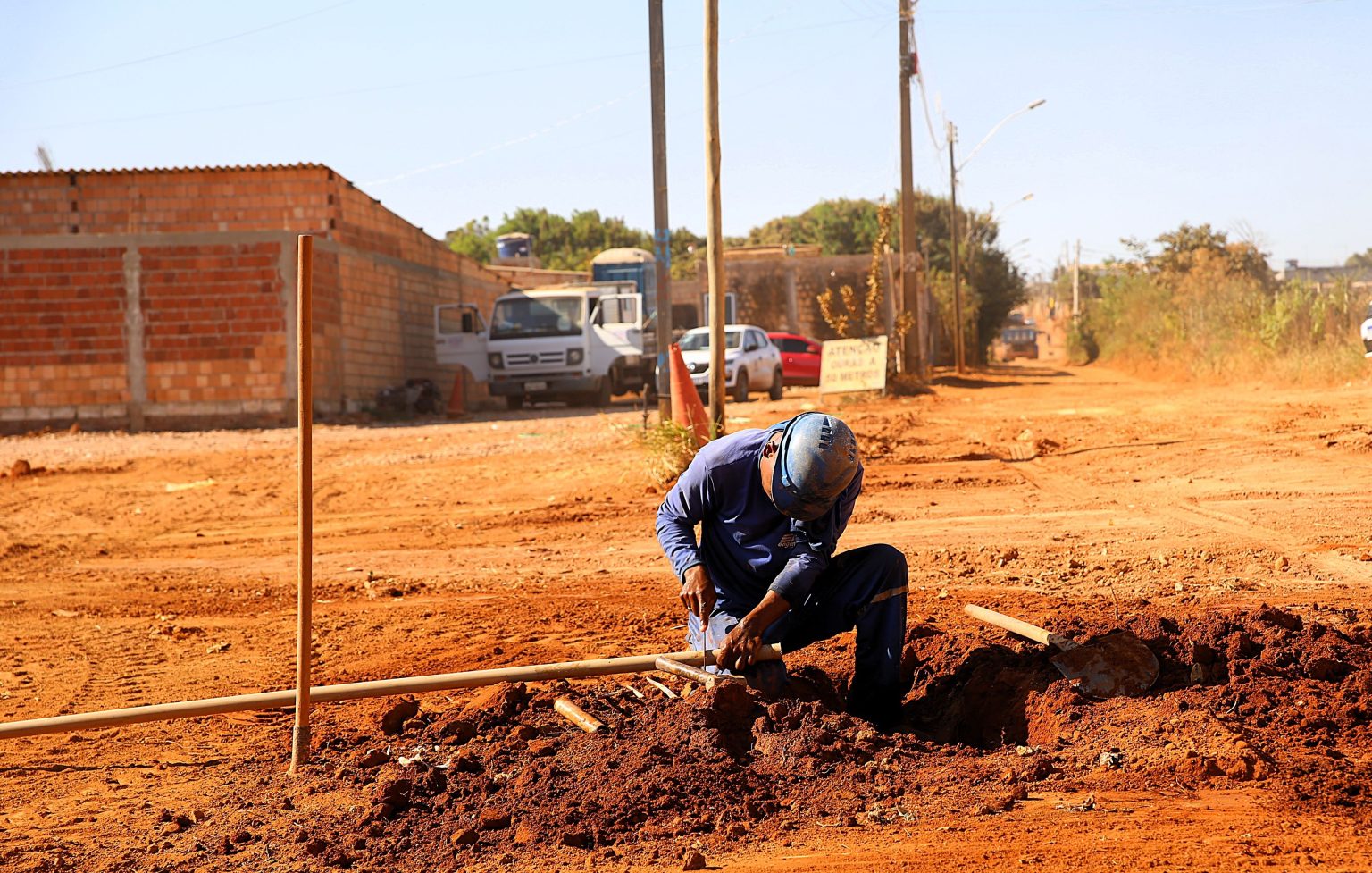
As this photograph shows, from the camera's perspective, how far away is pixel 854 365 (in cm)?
2264

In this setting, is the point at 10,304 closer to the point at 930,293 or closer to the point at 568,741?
the point at 568,741

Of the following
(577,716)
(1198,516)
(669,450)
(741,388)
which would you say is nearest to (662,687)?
(577,716)

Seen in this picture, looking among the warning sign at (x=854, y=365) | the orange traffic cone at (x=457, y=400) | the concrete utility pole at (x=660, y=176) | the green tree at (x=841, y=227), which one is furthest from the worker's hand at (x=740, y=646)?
→ the green tree at (x=841, y=227)

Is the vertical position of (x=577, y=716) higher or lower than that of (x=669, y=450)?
lower

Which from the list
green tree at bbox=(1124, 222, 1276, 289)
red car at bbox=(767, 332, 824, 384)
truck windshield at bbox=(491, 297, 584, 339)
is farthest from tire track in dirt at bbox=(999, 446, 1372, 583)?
green tree at bbox=(1124, 222, 1276, 289)

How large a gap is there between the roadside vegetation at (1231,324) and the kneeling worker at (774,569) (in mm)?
17979

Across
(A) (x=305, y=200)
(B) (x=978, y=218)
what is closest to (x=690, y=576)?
(A) (x=305, y=200)

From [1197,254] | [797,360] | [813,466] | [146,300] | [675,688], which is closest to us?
[813,466]

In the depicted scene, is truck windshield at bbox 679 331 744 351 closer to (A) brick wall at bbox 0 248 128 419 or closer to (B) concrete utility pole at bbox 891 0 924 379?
Answer: (B) concrete utility pole at bbox 891 0 924 379

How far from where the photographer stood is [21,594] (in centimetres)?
823

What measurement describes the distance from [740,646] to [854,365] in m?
18.5

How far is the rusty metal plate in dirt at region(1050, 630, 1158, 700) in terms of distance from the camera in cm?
457

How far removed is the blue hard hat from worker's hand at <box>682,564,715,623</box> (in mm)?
415

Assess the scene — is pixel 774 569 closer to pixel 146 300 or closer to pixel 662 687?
pixel 662 687
